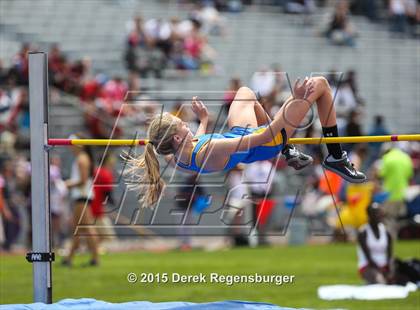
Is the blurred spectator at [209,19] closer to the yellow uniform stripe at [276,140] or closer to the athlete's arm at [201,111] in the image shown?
the athlete's arm at [201,111]

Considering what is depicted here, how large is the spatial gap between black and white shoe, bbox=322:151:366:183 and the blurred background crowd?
501 centimetres

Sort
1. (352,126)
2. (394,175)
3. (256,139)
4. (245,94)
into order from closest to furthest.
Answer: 1. (256,139)
2. (245,94)
3. (394,175)
4. (352,126)

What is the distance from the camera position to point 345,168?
727cm

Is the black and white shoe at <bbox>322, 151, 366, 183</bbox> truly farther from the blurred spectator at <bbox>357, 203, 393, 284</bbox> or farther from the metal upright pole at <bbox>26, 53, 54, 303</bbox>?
the blurred spectator at <bbox>357, 203, 393, 284</bbox>

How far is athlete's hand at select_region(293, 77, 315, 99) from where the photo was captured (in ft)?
21.2

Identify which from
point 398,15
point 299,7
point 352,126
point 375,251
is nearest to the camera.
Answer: point 375,251

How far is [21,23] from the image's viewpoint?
19.6 meters

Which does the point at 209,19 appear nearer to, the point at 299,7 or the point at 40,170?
the point at 299,7

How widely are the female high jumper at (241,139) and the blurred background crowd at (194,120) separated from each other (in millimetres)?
5100

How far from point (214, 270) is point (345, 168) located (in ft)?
17.3

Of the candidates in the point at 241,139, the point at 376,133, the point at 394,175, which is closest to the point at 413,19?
the point at 376,133

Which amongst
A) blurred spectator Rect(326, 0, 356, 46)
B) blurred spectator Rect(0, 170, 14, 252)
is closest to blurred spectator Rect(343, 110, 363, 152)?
blurred spectator Rect(326, 0, 356, 46)

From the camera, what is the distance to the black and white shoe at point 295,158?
7.27 metres

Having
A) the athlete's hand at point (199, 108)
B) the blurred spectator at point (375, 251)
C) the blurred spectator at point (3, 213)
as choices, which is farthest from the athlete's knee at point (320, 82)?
the blurred spectator at point (3, 213)
